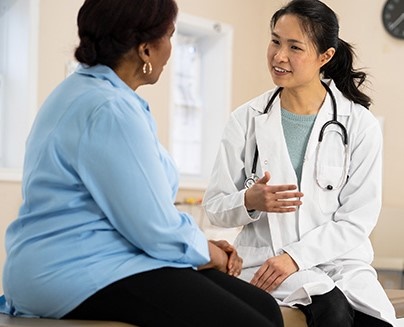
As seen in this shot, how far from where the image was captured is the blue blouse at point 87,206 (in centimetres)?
129

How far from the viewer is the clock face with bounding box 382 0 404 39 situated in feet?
15.3

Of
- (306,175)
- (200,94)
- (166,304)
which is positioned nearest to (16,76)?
(200,94)

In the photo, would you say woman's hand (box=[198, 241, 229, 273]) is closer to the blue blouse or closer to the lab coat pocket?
the blue blouse

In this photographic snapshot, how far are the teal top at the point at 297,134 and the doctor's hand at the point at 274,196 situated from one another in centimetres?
22

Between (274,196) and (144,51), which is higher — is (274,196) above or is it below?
below

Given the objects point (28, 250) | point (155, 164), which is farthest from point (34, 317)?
point (155, 164)

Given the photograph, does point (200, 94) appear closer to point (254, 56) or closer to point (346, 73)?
point (254, 56)

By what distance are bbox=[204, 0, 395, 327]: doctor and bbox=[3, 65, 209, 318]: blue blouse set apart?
0.55 meters

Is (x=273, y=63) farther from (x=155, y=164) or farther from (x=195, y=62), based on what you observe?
(x=195, y=62)

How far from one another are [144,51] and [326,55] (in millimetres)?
817

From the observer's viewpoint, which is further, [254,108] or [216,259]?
[254,108]

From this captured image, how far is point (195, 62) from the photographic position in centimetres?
527

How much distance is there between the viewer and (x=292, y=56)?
2008mm

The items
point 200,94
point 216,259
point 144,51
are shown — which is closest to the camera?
point 144,51
